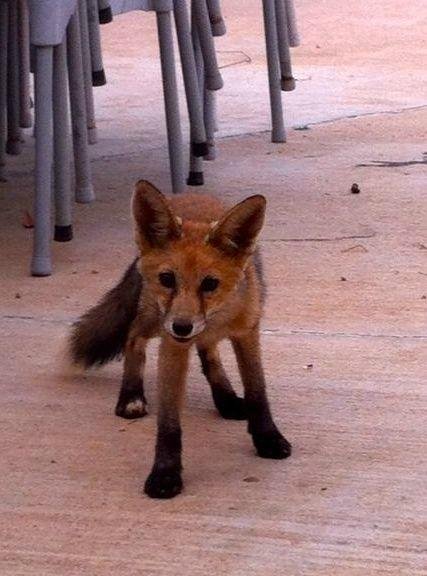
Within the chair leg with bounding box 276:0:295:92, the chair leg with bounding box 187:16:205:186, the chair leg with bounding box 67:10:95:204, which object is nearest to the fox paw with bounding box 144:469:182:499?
the chair leg with bounding box 67:10:95:204

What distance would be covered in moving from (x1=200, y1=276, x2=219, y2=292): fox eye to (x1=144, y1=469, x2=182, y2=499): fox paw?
1.59 ft

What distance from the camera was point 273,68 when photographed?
26.2 feet

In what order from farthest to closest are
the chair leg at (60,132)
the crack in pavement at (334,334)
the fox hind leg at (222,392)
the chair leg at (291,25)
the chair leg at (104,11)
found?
the chair leg at (291,25) → the chair leg at (104,11) → the chair leg at (60,132) → the crack in pavement at (334,334) → the fox hind leg at (222,392)

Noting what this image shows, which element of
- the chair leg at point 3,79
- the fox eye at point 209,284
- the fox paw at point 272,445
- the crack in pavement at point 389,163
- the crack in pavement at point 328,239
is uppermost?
the fox eye at point 209,284

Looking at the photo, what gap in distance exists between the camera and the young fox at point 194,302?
364 centimetres

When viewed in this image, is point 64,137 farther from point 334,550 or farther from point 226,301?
point 334,550

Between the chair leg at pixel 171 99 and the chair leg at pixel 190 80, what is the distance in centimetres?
13

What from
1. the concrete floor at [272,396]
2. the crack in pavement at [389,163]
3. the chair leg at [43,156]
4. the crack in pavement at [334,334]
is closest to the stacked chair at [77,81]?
the chair leg at [43,156]

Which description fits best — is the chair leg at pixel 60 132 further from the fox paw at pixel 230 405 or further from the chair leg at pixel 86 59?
the fox paw at pixel 230 405

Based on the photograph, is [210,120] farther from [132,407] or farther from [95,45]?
[132,407]

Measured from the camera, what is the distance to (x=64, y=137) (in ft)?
19.1

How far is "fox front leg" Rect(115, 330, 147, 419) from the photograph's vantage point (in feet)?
14.2

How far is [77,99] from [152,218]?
2533 millimetres

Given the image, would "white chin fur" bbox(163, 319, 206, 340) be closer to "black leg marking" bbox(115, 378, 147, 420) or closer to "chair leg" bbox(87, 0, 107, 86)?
"black leg marking" bbox(115, 378, 147, 420)
